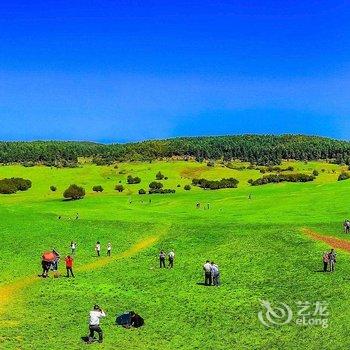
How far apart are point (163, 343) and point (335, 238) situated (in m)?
39.6

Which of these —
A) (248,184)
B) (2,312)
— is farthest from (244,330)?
(248,184)

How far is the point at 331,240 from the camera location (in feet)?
216

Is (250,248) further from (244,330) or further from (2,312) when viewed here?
(2,312)

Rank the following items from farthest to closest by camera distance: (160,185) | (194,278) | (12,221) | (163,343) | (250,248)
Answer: (160,185), (12,221), (250,248), (194,278), (163,343)

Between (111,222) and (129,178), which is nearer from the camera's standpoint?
(111,222)

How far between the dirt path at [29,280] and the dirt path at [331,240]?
21.3 m

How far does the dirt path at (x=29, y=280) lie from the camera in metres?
43.4

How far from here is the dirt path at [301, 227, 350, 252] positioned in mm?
61562

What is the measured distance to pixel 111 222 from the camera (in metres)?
88.6

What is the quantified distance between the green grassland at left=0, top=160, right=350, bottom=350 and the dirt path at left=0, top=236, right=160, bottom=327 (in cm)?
13

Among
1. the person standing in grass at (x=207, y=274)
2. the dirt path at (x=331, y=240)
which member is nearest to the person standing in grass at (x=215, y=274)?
the person standing in grass at (x=207, y=274)

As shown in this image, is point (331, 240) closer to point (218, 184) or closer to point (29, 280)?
point (29, 280)
